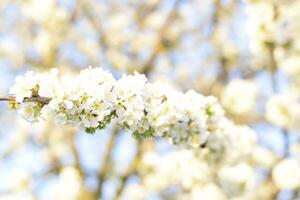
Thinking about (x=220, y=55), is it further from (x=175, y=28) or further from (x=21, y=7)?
(x=21, y=7)

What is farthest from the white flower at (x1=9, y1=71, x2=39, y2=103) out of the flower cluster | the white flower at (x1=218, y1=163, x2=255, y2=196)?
the white flower at (x1=218, y1=163, x2=255, y2=196)

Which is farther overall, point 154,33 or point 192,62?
point 192,62

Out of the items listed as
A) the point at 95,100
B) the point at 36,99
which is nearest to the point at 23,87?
the point at 36,99

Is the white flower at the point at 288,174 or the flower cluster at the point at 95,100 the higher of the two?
the white flower at the point at 288,174

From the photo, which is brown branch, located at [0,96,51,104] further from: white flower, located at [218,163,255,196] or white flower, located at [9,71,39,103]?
white flower, located at [218,163,255,196]

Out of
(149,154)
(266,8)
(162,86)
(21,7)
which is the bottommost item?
(162,86)

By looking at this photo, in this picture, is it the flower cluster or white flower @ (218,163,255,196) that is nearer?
the flower cluster

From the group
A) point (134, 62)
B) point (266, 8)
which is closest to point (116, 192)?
point (134, 62)

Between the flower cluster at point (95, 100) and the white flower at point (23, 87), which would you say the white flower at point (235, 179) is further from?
the white flower at point (23, 87)

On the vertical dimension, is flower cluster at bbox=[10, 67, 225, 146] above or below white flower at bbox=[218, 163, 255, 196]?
below

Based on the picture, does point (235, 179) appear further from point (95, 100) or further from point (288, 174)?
point (95, 100)

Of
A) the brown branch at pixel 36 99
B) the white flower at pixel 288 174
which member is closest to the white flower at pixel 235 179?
the white flower at pixel 288 174
